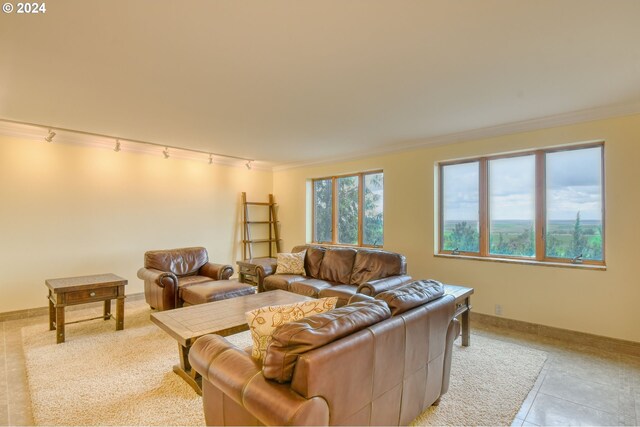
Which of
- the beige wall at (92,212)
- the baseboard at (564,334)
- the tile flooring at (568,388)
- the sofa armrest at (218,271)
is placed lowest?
the tile flooring at (568,388)

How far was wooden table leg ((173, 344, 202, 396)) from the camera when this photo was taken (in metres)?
2.43

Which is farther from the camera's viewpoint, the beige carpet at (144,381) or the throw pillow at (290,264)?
the throw pillow at (290,264)

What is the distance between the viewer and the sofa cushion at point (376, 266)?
407 cm

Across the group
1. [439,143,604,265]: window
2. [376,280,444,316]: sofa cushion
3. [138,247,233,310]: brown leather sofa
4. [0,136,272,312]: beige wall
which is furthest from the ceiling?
[138,247,233,310]: brown leather sofa

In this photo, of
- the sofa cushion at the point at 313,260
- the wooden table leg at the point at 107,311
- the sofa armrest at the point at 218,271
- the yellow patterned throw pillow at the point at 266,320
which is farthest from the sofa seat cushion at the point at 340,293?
the wooden table leg at the point at 107,311

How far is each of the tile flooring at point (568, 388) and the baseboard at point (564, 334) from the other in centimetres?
9

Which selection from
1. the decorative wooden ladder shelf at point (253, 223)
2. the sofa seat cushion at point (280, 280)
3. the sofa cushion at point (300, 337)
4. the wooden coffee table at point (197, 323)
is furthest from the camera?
the decorative wooden ladder shelf at point (253, 223)

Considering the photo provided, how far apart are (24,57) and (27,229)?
2.96m

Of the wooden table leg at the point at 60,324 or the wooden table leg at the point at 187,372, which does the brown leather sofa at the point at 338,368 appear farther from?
the wooden table leg at the point at 60,324

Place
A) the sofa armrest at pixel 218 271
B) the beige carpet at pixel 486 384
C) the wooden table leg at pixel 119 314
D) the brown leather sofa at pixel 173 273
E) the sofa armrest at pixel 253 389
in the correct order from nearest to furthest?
the sofa armrest at pixel 253 389 < the beige carpet at pixel 486 384 < the wooden table leg at pixel 119 314 < the brown leather sofa at pixel 173 273 < the sofa armrest at pixel 218 271

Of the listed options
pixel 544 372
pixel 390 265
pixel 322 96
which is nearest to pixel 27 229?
pixel 322 96

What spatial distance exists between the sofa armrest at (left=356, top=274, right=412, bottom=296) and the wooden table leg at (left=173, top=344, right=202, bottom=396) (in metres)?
1.80

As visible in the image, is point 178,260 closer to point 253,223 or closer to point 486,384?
point 253,223

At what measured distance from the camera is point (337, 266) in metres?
4.54
